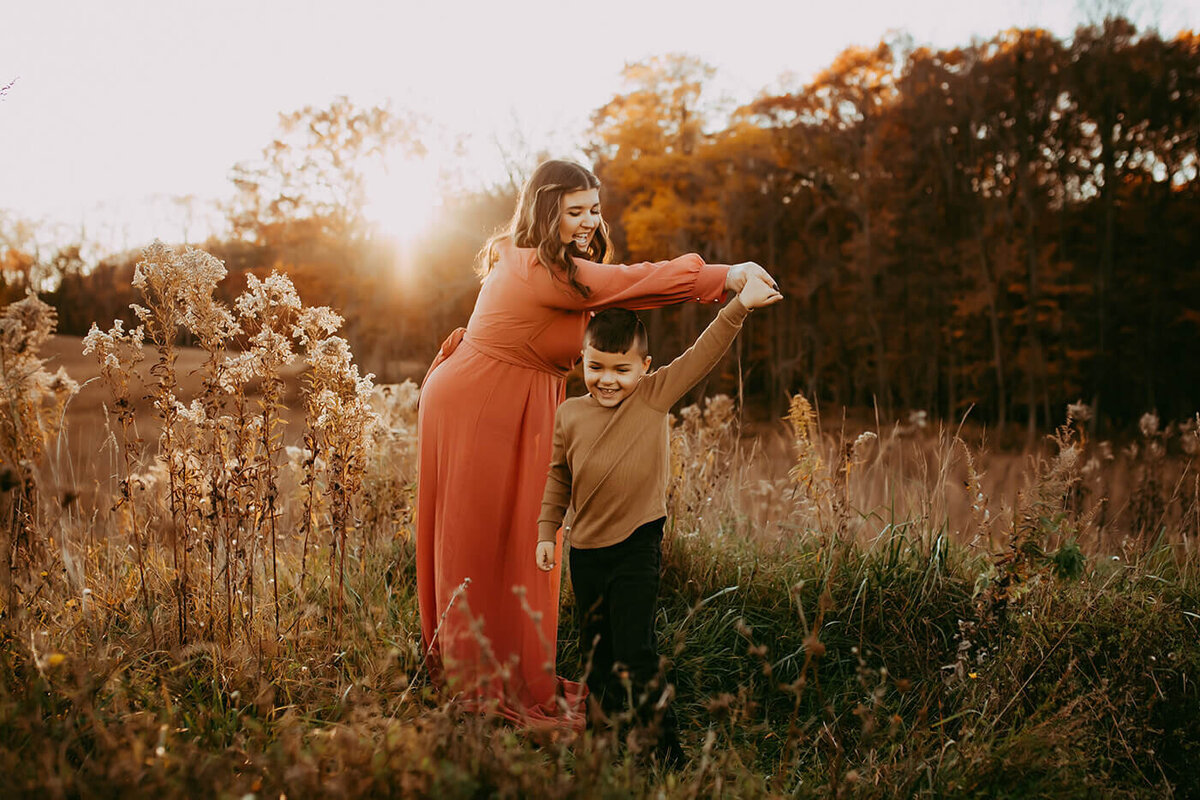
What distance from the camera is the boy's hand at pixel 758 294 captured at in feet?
9.55

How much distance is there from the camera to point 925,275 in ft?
76.7

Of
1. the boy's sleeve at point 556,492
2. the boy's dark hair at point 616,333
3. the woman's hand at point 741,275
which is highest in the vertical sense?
the woman's hand at point 741,275

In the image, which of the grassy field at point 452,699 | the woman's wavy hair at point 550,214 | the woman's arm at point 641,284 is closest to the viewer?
the grassy field at point 452,699

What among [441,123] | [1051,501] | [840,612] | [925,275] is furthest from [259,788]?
[925,275]

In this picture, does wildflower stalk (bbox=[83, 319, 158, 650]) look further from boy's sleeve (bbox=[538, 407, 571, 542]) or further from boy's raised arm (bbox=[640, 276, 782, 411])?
boy's raised arm (bbox=[640, 276, 782, 411])

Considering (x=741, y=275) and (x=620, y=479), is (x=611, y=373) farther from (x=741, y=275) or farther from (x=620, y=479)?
(x=741, y=275)

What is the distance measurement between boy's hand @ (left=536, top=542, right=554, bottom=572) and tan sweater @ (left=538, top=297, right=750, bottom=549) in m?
0.03

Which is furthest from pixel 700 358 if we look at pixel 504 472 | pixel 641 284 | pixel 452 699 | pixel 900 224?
pixel 900 224

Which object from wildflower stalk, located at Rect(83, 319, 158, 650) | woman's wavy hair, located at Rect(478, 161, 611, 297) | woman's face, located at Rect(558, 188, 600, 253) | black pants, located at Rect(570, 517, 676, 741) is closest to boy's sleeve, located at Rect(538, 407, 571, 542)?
black pants, located at Rect(570, 517, 676, 741)

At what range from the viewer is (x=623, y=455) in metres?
3.04

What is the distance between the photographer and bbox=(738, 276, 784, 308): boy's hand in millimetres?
2910

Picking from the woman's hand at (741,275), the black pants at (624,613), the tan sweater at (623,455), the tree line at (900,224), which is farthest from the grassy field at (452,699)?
the tree line at (900,224)

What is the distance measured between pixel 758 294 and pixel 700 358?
30cm

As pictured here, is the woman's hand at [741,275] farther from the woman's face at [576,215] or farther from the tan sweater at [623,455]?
the woman's face at [576,215]
